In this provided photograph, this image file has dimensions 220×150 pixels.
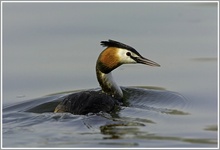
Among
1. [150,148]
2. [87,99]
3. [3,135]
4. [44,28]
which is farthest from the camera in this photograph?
[44,28]

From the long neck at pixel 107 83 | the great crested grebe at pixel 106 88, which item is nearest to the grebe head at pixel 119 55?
the great crested grebe at pixel 106 88

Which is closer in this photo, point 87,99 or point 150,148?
point 150,148

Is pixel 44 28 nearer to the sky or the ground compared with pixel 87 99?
nearer to the sky

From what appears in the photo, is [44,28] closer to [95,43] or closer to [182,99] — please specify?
[95,43]

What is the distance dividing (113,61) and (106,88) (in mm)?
437

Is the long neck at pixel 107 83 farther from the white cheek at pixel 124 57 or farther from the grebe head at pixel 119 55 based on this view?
the white cheek at pixel 124 57

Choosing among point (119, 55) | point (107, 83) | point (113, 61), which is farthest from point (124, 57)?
point (107, 83)

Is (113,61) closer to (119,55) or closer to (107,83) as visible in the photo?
(119,55)

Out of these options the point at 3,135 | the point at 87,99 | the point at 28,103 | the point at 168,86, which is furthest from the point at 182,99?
the point at 3,135

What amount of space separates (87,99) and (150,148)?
1901mm

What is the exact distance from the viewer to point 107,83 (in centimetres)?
1015

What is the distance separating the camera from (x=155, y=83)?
33.6 feet

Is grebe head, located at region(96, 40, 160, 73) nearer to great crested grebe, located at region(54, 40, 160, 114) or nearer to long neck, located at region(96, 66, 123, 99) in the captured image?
great crested grebe, located at region(54, 40, 160, 114)

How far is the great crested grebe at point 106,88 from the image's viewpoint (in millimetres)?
9078
